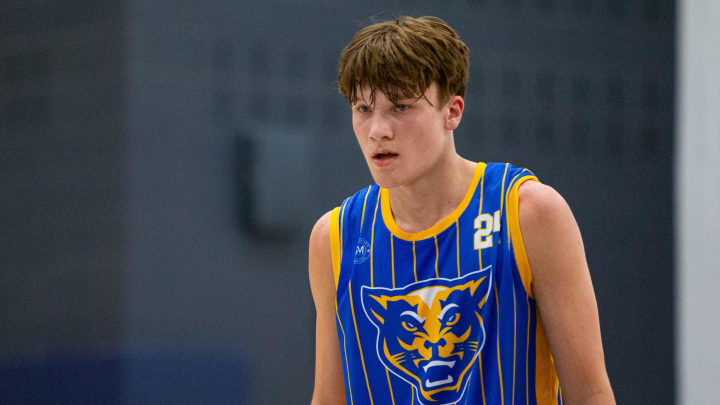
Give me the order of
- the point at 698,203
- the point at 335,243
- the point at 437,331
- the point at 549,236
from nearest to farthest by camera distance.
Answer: the point at 549,236
the point at 437,331
the point at 335,243
the point at 698,203

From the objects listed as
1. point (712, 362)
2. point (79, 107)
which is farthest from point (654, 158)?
point (79, 107)

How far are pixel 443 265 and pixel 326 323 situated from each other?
0.83 feet

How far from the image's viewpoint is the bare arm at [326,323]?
1.33 metres

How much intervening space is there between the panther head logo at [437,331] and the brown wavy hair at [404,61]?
294 mm

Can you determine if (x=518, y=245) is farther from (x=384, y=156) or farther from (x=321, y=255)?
(x=321, y=255)

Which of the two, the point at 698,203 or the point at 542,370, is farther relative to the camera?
the point at 698,203

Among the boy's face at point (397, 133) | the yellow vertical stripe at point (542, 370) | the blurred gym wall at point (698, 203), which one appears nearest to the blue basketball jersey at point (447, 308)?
the yellow vertical stripe at point (542, 370)

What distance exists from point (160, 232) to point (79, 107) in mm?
640

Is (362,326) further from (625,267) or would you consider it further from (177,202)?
(625,267)

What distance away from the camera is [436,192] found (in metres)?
1.24

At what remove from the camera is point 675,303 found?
159 inches

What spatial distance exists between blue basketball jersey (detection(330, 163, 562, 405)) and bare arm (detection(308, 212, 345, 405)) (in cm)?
2

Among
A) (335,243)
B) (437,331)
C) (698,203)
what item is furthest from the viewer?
(698,203)

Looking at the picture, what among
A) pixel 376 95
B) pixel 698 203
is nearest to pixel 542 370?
pixel 376 95
